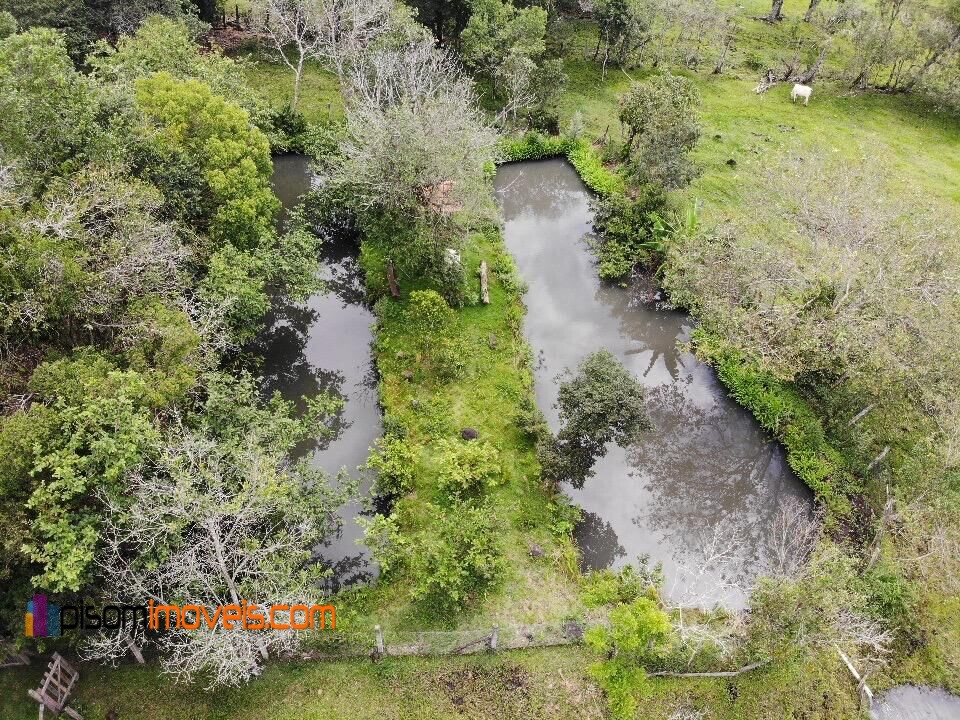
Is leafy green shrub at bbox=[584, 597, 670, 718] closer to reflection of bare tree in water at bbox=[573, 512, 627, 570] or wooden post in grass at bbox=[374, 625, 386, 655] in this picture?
reflection of bare tree in water at bbox=[573, 512, 627, 570]

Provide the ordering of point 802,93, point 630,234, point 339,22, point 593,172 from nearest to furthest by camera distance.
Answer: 1. point 630,234
2. point 339,22
3. point 593,172
4. point 802,93

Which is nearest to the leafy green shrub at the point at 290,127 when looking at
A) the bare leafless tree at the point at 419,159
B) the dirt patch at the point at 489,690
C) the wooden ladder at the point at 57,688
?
the bare leafless tree at the point at 419,159

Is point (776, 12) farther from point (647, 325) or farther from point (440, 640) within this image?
point (440, 640)

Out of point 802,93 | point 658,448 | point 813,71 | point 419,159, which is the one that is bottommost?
point 658,448

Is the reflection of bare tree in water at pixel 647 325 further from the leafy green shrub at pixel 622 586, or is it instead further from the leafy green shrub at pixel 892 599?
the leafy green shrub at pixel 892 599

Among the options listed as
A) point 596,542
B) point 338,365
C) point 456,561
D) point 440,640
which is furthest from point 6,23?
point 596,542

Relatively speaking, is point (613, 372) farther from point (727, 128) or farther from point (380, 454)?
point (727, 128)
